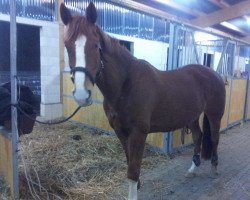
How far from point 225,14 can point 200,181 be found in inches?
194

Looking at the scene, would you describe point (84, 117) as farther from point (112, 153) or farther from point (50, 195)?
point (50, 195)

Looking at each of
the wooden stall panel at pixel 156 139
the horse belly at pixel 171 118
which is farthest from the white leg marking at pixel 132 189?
the wooden stall panel at pixel 156 139

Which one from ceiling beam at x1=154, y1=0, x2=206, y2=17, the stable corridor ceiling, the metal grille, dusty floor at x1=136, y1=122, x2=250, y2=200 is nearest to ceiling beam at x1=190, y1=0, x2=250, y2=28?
the stable corridor ceiling

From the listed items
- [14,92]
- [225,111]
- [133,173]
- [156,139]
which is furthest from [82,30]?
[225,111]

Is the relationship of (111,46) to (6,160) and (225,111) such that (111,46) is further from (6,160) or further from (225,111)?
(225,111)

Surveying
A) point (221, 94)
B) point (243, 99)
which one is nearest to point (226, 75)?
point (243, 99)

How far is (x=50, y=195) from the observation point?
2311 mm

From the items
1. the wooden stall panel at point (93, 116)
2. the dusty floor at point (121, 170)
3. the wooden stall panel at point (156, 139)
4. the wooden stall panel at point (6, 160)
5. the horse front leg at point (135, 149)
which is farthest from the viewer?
the wooden stall panel at point (93, 116)

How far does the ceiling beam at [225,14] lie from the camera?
598 centimetres

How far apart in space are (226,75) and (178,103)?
2.80 meters

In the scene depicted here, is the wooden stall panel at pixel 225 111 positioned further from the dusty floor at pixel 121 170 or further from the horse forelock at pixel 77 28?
the horse forelock at pixel 77 28

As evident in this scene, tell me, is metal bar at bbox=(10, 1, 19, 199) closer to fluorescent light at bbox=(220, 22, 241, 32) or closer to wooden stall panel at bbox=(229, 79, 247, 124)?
wooden stall panel at bbox=(229, 79, 247, 124)

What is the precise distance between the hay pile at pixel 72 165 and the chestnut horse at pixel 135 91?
1.80 feet

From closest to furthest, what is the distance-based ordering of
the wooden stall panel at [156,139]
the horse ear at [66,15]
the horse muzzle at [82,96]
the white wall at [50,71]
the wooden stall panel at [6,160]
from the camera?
the horse muzzle at [82,96] → the horse ear at [66,15] → the wooden stall panel at [6,160] → the wooden stall panel at [156,139] → the white wall at [50,71]
